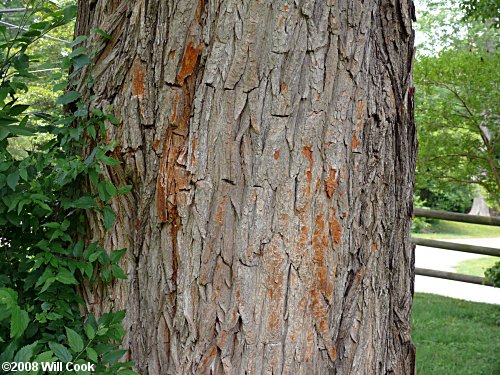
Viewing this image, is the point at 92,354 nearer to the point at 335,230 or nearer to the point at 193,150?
the point at 193,150

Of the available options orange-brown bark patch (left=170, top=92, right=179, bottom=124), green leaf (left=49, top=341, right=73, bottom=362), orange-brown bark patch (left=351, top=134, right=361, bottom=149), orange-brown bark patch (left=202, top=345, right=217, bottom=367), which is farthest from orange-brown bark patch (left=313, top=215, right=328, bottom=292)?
green leaf (left=49, top=341, right=73, bottom=362)

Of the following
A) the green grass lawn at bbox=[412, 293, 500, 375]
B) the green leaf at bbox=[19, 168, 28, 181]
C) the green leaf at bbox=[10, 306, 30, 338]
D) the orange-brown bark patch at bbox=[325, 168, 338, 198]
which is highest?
the orange-brown bark patch at bbox=[325, 168, 338, 198]

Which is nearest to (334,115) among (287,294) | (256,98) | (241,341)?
(256,98)

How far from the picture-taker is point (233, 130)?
73.0 inches

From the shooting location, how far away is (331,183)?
1.88 metres

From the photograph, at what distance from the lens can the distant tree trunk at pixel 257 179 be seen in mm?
1840

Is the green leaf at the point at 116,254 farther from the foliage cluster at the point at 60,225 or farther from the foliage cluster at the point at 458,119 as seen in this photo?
the foliage cluster at the point at 458,119

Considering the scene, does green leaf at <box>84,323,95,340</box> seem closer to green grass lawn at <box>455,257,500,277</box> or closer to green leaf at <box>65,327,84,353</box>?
green leaf at <box>65,327,84,353</box>

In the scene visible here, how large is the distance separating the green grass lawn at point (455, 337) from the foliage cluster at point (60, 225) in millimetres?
3952

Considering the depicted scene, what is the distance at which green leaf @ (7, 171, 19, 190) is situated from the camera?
2039 mm

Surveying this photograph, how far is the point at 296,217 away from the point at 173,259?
0.42m

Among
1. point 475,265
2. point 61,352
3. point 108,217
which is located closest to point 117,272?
point 108,217

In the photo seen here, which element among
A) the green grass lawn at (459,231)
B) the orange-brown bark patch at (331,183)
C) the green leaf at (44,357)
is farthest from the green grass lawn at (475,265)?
the green leaf at (44,357)

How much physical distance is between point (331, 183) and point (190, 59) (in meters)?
0.60
